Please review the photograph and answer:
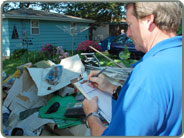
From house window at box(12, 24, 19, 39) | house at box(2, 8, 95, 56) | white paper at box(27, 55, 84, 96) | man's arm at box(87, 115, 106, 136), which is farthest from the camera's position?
house window at box(12, 24, 19, 39)

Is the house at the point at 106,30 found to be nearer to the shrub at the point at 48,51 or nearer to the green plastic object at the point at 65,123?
the shrub at the point at 48,51

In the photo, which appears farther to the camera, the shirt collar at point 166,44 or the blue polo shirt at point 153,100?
the shirt collar at point 166,44

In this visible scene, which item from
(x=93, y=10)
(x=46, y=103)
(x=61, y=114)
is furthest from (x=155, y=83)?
(x=93, y=10)

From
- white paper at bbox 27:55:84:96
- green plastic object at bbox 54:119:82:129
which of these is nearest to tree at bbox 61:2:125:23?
white paper at bbox 27:55:84:96

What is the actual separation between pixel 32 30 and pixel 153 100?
40.4ft

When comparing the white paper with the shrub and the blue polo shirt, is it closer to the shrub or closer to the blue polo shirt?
the blue polo shirt

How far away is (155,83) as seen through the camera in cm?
73

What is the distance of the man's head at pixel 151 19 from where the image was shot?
36.0 inches

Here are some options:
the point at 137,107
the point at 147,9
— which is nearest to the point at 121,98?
the point at 137,107

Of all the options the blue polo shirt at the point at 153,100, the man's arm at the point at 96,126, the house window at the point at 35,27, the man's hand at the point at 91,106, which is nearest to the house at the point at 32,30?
the house window at the point at 35,27

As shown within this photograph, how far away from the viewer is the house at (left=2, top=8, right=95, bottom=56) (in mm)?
10492

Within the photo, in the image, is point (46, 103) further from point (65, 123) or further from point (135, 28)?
point (135, 28)

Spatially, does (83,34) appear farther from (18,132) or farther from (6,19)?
(18,132)

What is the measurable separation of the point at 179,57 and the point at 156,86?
0.70 ft
